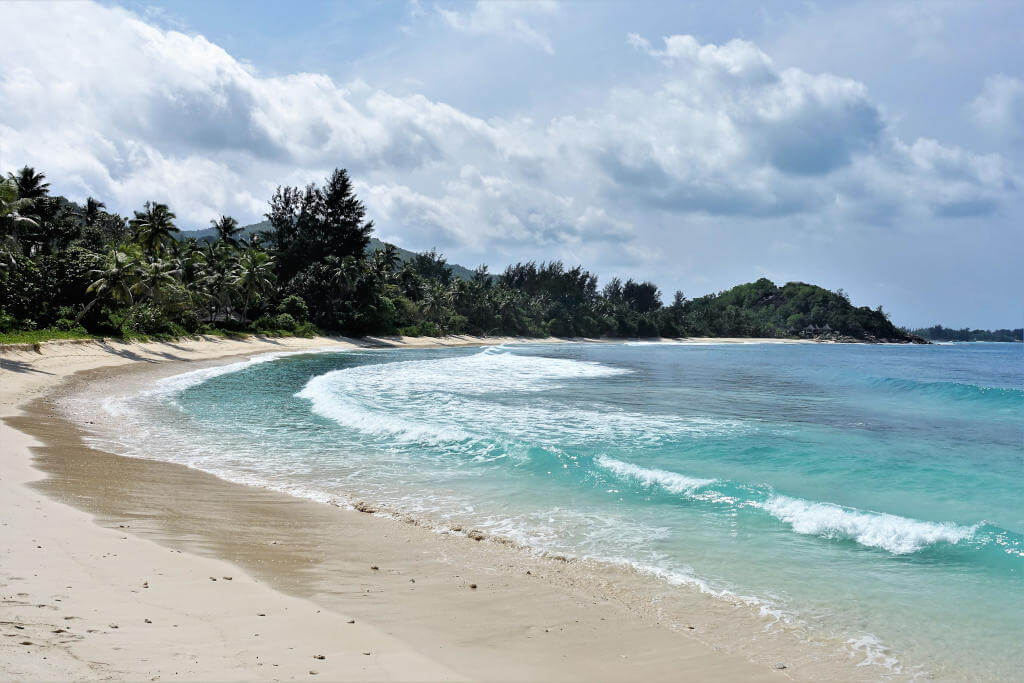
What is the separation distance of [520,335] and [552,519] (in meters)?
99.6

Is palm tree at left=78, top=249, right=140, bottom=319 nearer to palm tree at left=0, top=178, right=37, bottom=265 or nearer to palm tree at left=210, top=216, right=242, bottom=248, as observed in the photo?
palm tree at left=0, top=178, right=37, bottom=265

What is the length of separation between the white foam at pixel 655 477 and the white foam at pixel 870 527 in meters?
1.50

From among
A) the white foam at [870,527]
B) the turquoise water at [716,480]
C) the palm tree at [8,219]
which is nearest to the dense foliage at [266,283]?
the palm tree at [8,219]

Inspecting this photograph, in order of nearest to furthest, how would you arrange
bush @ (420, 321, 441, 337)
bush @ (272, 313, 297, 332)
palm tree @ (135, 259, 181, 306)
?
palm tree @ (135, 259, 181, 306) → bush @ (272, 313, 297, 332) → bush @ (420, 321, 441, 337)

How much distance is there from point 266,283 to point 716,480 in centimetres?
5795

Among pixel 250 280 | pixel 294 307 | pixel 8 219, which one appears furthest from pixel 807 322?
pixel 8 219

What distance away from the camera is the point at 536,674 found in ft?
15.7

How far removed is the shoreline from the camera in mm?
4590

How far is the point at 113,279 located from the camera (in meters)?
38.1

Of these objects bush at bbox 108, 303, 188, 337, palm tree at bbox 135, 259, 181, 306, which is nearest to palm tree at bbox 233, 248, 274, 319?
bush at bbox 108, 303, 188, 337

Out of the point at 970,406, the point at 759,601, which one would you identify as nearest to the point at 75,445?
the point at 759,601

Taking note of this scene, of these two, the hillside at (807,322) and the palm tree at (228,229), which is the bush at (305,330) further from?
the hillside at (807,322)

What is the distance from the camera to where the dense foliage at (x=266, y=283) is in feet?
125

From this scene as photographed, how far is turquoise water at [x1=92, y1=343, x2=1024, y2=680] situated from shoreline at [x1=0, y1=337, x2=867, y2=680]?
0.97 metres
